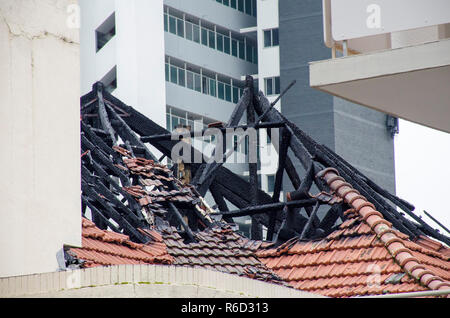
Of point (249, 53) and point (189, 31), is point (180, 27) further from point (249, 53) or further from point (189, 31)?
point (249, 53)

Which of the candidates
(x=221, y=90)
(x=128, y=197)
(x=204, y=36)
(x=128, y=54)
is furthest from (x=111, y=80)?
(x=128, y=197)

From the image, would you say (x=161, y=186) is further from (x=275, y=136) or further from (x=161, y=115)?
(x=161, y=115)

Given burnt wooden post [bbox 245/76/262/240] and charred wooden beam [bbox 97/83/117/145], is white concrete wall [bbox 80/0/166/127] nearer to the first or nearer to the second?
burnt wooden post [bbox 245/76/262/240]

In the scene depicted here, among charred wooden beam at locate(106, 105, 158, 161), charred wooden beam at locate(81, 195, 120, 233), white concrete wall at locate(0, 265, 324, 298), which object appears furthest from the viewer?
charred wooden beam at locate(106, 105, 158, 161)

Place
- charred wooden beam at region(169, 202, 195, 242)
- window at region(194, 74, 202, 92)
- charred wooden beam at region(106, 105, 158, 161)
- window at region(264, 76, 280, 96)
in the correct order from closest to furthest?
charred wooden beam at region(169, 202, 195, 242)
charred wooden beam at region(106, 105, 158, 161)
window at region(194, 74, 202, 92)
window at region(264, 76, 280, 96)

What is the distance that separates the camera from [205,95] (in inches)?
2758

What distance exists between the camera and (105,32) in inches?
2464

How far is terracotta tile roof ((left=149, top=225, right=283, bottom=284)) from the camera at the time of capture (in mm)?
19031

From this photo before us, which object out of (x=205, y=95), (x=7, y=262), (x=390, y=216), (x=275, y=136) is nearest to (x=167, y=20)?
(x=205, y=95)

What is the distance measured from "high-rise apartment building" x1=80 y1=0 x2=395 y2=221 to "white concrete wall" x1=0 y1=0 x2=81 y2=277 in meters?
47.9

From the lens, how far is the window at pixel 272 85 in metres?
71.5

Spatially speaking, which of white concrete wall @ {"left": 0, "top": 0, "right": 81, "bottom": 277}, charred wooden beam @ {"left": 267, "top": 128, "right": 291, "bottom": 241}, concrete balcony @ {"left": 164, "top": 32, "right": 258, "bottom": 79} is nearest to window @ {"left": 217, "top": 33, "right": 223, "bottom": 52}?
concrete balcony @ {"left": 164, "top": 32, "right": 258, "bottom": 79}

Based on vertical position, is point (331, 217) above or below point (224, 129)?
below

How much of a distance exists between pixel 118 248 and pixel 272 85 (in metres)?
54.6
